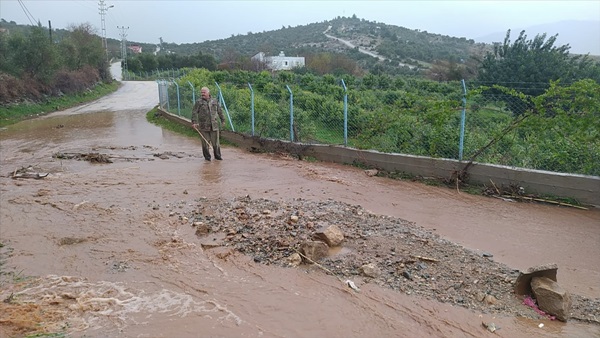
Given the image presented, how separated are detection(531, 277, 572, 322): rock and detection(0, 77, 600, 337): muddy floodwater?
11 cm

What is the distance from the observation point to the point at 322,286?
181 inches

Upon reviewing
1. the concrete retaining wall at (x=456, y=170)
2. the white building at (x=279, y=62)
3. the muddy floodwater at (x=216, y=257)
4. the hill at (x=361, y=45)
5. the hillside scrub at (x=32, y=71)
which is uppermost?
the hill at (x=361, y=45)

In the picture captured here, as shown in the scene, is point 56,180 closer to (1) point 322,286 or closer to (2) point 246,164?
(2) point 246,164

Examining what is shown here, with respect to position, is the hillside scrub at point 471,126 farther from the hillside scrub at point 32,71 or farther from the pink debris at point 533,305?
the hillside scrub at point 32,71

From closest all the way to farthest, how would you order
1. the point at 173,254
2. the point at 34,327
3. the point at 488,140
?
the point at 34,327 → the point at 173,254 → the point at 488,140

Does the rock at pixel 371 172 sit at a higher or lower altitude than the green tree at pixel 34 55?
lower

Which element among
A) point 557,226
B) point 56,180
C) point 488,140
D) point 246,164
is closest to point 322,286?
point 557,226

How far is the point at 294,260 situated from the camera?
5.09 meters

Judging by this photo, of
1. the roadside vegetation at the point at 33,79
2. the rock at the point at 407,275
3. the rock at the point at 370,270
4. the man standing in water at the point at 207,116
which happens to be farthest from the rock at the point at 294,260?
the roadside vegetation at the point at 33,79

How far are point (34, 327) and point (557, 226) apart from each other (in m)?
6.56

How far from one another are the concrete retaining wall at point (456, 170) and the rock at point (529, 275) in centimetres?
362

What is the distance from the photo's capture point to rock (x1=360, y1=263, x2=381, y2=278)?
4.71 m

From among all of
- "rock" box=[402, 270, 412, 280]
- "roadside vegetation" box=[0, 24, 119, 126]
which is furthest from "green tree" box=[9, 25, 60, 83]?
"rock" box=[402, 270, 412, 280]

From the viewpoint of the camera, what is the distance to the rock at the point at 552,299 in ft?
12.8
